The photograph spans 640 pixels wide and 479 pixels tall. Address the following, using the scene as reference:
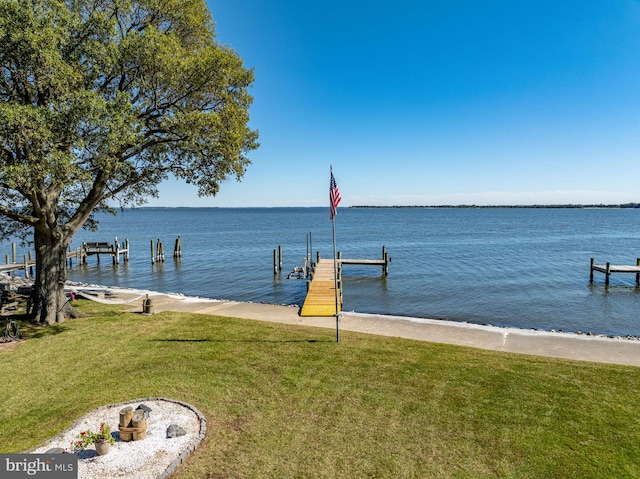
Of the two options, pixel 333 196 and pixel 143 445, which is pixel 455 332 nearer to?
pixel 333 196

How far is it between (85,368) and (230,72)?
990cm

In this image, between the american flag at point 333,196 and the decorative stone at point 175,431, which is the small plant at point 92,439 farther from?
the american flag at point 333,196

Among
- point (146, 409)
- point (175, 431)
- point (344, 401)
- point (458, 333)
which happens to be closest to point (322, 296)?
point (458, 333)

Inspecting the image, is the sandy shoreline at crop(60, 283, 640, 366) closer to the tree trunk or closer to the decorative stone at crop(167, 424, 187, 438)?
the tree trunk

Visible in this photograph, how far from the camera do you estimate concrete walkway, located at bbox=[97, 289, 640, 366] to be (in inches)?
457

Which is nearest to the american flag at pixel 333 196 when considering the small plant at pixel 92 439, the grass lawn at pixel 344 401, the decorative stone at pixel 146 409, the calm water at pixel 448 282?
the grass lawn at pixel 344 401

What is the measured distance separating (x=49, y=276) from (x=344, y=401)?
37.4 feet

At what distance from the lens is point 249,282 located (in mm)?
30391

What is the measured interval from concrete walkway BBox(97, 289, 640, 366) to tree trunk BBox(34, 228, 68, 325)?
3.23 meters

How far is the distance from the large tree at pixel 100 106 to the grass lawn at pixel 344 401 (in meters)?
4.64

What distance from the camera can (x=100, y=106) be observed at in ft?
33.9

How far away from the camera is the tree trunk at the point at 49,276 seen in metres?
13.5

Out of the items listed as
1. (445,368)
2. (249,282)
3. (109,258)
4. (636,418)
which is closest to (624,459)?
(636,418)

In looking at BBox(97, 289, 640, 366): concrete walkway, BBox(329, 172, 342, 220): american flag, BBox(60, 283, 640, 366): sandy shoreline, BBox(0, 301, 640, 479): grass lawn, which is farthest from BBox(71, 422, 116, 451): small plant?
BBox(60, 283, 640, 366): sandy shoreline
